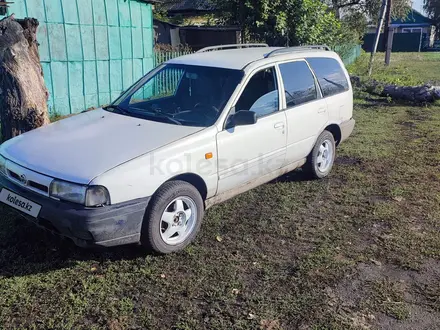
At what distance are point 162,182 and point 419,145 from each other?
578 centimetres

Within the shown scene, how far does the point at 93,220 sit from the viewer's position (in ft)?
10.9

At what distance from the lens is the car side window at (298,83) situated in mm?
5102

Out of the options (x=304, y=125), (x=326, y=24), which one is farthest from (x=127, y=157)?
(x=326, y=24)

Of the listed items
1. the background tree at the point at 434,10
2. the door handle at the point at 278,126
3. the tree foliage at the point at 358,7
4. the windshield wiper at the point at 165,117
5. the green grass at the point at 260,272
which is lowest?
the green grass at the point at 260,272

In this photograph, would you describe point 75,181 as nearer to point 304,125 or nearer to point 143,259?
point 143,259

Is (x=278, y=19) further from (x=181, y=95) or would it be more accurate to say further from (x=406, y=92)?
(x=181, y=95)

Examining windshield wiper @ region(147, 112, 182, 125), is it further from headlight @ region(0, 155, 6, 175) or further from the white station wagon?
headlight @ region(0, 155, 6, 175)

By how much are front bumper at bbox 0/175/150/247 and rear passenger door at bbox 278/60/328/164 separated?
7.41ft

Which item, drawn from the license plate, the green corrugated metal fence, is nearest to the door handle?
the license plate

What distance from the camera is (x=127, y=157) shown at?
357 centimetres

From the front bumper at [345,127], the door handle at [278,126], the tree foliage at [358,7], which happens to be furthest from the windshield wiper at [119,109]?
the tree foliage at [358,7]

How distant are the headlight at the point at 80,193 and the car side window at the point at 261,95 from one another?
1.73 meters

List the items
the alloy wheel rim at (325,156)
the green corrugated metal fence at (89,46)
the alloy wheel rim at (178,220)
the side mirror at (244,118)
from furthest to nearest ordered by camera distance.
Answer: the green corrugated metal fence at (89,46)
the alloy wheel rim at (325,156)
the side mirror at (244,118)
the alloy wheel rim at (178,220)

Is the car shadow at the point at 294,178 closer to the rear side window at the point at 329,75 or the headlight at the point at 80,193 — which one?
the rear side window at the point at 329,75
